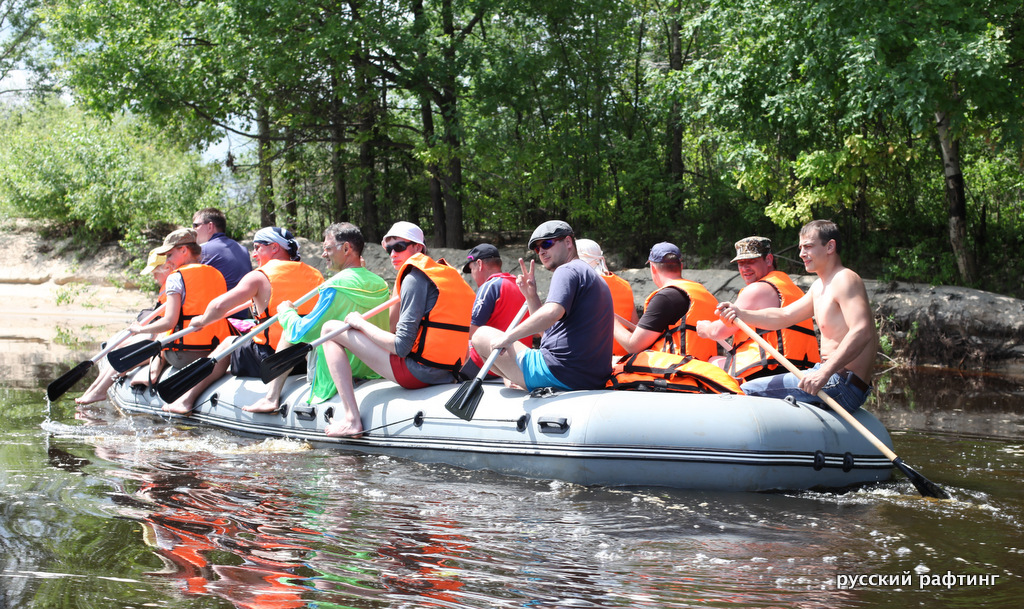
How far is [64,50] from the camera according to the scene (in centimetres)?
1652

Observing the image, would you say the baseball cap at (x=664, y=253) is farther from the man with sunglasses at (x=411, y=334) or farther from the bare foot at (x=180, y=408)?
the bare foot at (x=180, y=408)

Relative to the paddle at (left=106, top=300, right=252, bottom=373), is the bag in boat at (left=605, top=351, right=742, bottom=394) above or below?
below

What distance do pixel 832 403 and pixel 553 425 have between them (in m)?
1.54

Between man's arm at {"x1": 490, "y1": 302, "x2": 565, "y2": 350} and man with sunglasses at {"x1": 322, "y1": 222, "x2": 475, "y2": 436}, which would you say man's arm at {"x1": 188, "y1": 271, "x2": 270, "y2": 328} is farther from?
man's arm at {"x1": 490, "y1": 302, "x2": 565, "y2": 350}

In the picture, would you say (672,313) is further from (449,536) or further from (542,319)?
(449,536)

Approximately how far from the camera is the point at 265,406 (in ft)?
20.4

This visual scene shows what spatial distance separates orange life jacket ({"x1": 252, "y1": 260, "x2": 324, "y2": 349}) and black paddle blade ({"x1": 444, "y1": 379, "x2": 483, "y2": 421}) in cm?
181

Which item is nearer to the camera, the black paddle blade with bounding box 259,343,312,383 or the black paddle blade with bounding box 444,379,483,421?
the black paddle blade with bounding box 444,379,483,421

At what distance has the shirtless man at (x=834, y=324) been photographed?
468cm

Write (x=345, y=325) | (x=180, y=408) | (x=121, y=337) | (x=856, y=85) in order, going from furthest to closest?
(x=856, y=85), (x=121, y=337), (x=180, y=408), (x=345, y=325)

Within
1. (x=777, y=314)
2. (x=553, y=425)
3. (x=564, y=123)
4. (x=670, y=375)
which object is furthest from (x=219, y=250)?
(x=564, y=123)

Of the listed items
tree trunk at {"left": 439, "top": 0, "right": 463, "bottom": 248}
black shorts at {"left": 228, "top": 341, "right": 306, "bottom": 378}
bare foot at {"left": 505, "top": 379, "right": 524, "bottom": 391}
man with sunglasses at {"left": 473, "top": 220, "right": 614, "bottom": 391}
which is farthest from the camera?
tree trunk at {"left": 439, "top": 0, "right": 463, "bottom": 248}

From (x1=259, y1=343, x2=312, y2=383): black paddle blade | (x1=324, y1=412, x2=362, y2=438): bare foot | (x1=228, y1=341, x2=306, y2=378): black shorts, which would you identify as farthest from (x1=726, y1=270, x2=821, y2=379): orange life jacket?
(x1=228, y1=341, x2=306, y2=378): black shorts

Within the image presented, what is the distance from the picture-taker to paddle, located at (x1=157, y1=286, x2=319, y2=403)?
6141mm
